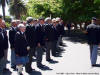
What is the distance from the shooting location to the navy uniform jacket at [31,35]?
32.1 ft

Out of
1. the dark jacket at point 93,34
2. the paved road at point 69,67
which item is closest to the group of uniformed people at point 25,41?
the paved road at point 69,67

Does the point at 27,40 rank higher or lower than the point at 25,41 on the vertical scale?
lower

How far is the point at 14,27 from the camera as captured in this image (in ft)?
32.9

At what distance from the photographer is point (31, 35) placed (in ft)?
32.3

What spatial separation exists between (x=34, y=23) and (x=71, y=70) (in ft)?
7.28

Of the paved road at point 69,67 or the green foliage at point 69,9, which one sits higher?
the green foliage at point 69,9

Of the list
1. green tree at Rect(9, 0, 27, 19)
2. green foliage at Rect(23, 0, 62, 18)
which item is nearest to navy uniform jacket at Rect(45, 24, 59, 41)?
green foliage at Rect(23, 0, 62, 18)

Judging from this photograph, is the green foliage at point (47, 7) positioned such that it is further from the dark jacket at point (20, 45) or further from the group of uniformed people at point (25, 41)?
the dark jacket at point (20, 45)

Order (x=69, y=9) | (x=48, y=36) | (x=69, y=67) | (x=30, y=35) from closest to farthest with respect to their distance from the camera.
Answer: (x=30, y=35), (x=69, y=67), (x=48, y=36), (x=69, y=9)

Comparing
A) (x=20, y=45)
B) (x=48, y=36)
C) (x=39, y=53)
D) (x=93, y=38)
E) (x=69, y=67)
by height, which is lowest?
(x=69, y=67)

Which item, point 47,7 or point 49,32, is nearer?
point 49,32

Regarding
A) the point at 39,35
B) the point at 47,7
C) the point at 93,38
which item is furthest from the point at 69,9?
the point at 39,35

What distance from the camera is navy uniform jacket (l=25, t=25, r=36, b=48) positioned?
9.78 m

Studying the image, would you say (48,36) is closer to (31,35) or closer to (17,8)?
(31,35)
